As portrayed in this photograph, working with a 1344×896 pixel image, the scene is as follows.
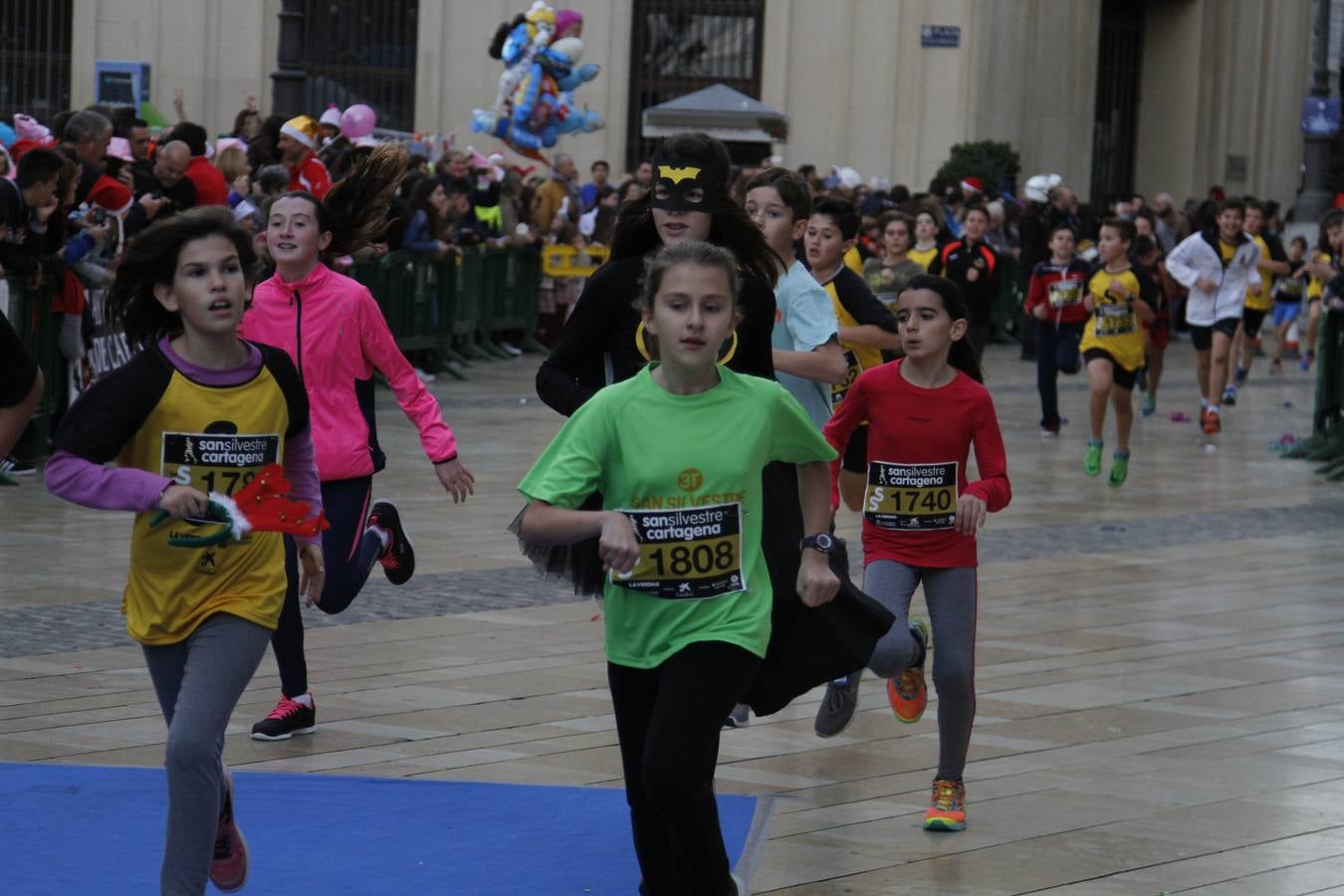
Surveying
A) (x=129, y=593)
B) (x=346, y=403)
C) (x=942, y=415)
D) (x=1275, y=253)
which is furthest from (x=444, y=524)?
(x=1275, y=253)

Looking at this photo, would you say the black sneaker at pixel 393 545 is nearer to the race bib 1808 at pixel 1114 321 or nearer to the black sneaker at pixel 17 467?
the black sneaker at pixel 17 467

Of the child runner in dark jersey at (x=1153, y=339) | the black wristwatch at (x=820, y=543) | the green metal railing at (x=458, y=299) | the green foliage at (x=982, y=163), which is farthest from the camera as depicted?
the green foliage at (x=982, y=163)

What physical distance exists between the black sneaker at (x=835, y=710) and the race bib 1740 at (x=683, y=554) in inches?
96.1

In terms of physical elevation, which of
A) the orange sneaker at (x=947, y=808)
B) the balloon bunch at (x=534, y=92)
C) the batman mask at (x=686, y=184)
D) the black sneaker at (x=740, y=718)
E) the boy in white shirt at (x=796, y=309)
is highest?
the balloon bunch at (x=534, y=92)

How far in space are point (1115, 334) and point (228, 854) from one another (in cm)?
1225

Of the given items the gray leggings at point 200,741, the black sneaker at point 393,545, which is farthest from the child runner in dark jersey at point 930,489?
the gray leggings at point 200,741

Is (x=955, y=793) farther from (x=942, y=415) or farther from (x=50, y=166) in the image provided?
(x=50, y=166)

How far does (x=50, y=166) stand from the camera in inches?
513

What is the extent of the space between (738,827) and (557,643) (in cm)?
301

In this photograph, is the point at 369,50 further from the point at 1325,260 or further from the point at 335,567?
the point at 335,567

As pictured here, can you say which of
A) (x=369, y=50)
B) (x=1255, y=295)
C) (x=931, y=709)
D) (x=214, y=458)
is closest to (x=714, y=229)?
(x=214, y=458)

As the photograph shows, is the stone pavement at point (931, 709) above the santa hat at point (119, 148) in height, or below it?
below

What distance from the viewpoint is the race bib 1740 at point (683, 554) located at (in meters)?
4.95

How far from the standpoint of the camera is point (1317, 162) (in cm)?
4081
